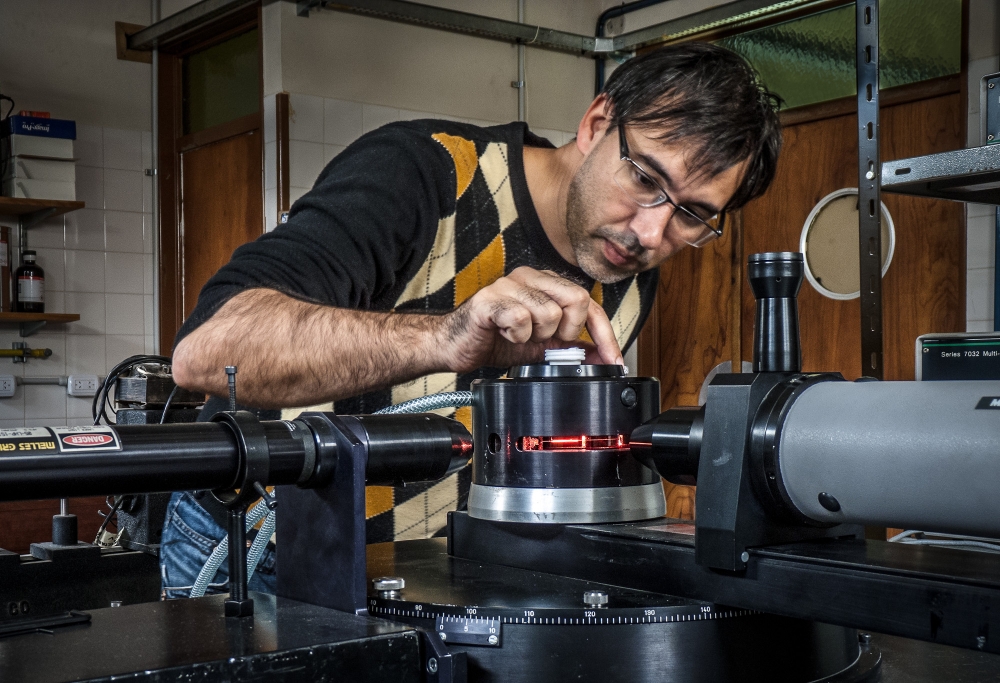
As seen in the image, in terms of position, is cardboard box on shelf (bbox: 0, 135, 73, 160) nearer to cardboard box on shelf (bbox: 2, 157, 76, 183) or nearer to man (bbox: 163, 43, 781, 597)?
cardboard box on shelf (bbox: 2, 157, 76, 183)

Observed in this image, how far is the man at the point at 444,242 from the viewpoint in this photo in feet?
4.32

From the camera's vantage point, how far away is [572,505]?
2.65 feet

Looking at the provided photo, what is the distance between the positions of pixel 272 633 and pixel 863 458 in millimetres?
358

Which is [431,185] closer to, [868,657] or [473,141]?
[473,141]

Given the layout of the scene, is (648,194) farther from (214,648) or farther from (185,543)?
(214,648)

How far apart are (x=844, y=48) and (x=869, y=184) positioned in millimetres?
2523

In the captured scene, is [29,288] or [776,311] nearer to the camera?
[776,311]

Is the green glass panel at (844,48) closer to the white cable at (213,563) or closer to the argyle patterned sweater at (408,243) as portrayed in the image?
the argyle patterned sweater at (408,243)

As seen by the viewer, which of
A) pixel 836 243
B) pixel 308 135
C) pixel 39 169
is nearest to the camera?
pixel 836 243

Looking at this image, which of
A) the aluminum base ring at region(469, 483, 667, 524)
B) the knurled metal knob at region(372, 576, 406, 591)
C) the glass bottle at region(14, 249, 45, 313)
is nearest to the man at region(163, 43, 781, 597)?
the aluminum base ring at region(469, 483, 667, 524)

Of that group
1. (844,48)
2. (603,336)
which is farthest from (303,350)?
(844,48)

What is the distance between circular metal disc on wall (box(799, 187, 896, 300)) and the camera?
12.2ft

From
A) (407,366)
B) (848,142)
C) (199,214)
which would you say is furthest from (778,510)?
(199,214)

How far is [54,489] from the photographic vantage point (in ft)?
1.90
